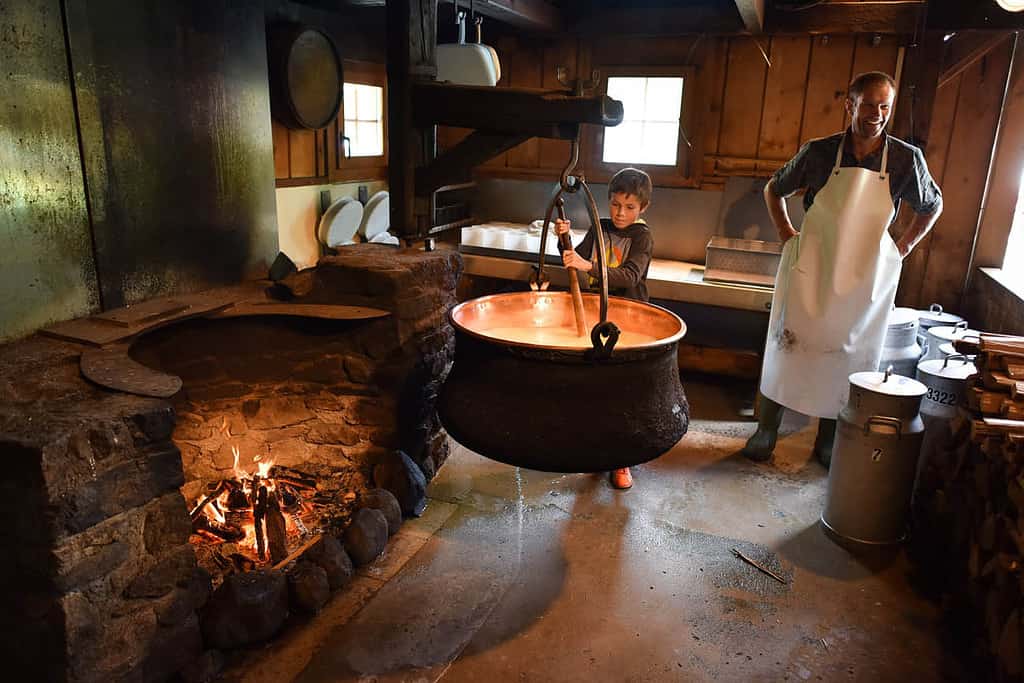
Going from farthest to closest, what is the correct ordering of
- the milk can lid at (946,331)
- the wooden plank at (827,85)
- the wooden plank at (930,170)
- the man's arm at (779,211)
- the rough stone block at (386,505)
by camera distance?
the wooden plank at (827,85), the wooden plank at (930,170), the man's arm at (779,211), the milk can lid at (946,331), the rough stone block at (386,505)

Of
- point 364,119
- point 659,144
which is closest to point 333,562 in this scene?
point 364,119

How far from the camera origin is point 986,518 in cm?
249

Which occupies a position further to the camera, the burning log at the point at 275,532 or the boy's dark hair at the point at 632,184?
the boy's dark hair at the point at 632,184

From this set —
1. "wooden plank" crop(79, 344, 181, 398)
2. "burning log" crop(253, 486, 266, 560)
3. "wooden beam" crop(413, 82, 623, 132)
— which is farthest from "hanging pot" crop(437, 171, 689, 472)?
"burning log" crop(253, 486, 266, 560)

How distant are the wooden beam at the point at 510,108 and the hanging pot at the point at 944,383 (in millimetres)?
1932

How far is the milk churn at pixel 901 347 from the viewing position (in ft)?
12.3

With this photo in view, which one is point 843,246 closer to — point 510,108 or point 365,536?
point 510,108

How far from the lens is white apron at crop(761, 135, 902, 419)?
3359 millimetres

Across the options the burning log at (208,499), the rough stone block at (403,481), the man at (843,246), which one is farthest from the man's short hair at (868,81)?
the burning log at (208,499)

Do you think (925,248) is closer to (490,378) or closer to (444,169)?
(444,169)

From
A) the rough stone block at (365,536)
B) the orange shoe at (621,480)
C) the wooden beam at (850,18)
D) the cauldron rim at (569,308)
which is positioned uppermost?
the wooden beam at (850,18)

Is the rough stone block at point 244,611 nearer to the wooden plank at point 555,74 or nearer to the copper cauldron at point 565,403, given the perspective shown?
the copper cauldron at point 565,403

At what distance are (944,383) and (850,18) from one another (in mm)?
2583

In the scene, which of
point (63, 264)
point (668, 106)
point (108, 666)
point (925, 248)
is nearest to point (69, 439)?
point (108, 666)
